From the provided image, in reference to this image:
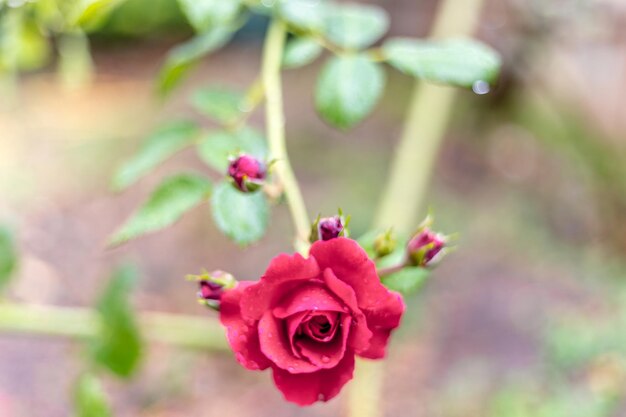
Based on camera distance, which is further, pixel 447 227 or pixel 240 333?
pixel 447 227

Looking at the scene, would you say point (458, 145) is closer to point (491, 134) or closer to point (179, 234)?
point (491, 134)

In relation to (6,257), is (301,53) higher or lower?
higher

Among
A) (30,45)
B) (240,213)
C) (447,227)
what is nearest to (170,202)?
(240,213)

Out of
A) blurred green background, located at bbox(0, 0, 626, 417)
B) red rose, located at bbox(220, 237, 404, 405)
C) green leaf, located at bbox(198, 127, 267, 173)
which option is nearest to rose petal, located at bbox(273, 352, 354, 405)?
red rose, located at bbox(220, 237, 404, 405)

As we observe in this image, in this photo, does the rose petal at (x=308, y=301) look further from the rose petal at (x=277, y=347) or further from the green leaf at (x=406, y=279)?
→ the green leaf at (x=406, y=279)

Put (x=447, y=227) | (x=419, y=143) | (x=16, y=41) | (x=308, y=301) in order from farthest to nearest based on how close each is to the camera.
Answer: (x=447, y=227)
(x=419, y=143)
(x=16, y=41)
(x=308, y=301)

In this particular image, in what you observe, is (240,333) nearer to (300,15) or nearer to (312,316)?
(312,316)

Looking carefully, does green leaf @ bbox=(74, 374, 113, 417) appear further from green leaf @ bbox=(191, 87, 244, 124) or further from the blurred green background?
the blurred green background
